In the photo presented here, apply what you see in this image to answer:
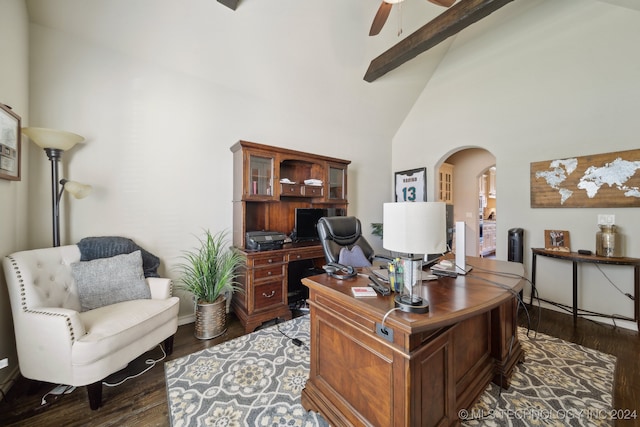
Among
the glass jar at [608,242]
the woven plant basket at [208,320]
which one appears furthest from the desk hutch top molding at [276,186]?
the glass jar at [608,242]

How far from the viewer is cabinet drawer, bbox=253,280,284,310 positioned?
251 centimetres

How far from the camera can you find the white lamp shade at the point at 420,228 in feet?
3.38

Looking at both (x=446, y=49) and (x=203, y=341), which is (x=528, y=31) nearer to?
(x=446, y=49)

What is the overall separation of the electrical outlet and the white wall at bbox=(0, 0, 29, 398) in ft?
17.7

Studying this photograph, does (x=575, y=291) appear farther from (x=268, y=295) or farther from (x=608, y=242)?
(x=268, y=295)

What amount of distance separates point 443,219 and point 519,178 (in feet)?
10.3

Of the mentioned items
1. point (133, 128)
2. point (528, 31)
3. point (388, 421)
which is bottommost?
point (388, 421)

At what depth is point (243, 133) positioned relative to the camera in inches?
120

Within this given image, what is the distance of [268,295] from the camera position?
2584 millimetres

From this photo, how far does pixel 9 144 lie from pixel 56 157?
282 millimetres

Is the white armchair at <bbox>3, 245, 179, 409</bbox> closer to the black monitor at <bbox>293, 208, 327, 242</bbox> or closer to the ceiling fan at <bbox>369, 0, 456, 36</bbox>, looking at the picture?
the black monitor at <bbox>293, 208, 327, 242</bbox>

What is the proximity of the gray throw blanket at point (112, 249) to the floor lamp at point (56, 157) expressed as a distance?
0.60 feet

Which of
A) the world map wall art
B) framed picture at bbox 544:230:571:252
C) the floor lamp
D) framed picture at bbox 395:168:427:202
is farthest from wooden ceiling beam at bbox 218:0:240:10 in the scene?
framed picture at bbox 544:230:571:252

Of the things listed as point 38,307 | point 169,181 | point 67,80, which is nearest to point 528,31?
point 169,181
